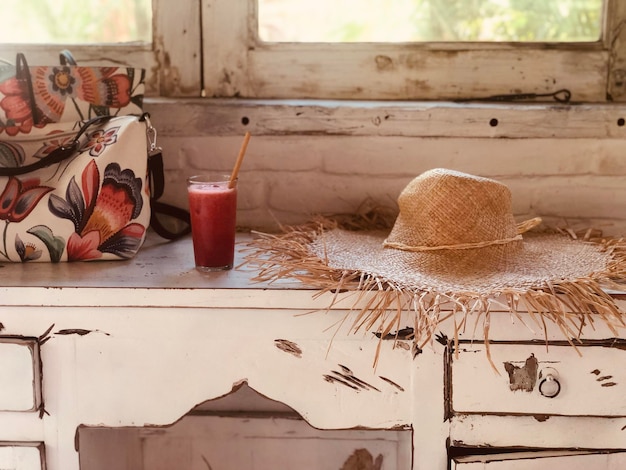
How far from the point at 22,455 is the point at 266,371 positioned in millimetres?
370

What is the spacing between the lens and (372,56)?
1.36 m

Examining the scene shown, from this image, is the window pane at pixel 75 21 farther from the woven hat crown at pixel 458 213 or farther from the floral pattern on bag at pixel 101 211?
the woven hat crown at pixel 458 213

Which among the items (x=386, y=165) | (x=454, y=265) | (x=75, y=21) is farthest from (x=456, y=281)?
(x=75, y=21)

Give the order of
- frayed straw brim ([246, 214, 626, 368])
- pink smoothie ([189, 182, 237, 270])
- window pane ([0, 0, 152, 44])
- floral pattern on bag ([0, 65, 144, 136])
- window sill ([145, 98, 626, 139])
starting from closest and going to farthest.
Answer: frayed straw brim ([246, 214, 626, 368]), pink smoothie ([189, 182, 237, 270]), floral pattern on bag ([0, 65, 144, 136]), window sill ([145, 98, 626, 139]), window pane ([0, 0, 152, 44])

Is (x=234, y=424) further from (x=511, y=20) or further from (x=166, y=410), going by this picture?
(x=511, y=20)

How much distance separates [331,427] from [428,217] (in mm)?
337

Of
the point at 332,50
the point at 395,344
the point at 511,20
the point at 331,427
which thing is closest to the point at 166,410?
the point at 331,427

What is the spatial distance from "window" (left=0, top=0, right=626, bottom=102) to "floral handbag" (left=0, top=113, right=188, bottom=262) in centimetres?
32

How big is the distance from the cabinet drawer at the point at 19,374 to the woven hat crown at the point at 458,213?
22.0 inches

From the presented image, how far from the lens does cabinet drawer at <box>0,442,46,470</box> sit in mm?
976

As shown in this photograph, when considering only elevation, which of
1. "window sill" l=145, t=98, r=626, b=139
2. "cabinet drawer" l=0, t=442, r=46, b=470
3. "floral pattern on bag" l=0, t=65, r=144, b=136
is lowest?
"cabinet drawer" l=0, t=442, r=46, b=470

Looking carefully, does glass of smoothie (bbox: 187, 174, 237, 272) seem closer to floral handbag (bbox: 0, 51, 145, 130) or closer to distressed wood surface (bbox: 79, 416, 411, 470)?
floral handbag (bbox: 0, 51, 145, 130)

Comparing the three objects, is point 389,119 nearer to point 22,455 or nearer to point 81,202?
point 81,202

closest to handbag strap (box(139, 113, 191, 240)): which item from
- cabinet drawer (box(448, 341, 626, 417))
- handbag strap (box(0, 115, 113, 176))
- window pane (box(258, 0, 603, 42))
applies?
handbag strap (box(0, 115, 113, 176))
